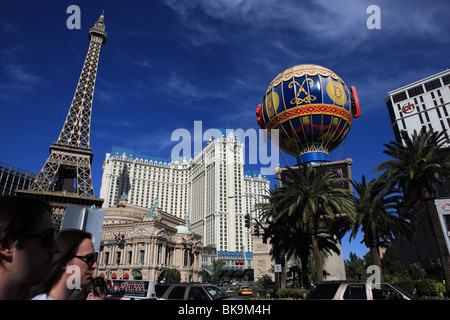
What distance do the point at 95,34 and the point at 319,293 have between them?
331ft

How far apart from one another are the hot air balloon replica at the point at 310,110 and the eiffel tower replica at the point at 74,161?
1928 inches

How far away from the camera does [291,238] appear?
29.2 m

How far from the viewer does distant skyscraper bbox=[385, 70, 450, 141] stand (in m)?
101

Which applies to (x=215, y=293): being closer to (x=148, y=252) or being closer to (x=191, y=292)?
(x=191, y=292)

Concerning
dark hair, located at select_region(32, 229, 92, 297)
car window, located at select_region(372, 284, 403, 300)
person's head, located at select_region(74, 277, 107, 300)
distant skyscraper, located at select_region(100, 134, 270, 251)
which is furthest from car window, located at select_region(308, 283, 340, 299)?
distant skyscraper, located at select_region(100, 134, 270, 251)

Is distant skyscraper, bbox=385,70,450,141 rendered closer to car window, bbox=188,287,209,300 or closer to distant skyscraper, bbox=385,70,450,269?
distant skyscraper, bbox=385,70,450,269

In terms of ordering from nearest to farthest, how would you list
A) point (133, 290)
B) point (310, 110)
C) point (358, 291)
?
point (358, 291) < point (133, 290) < point (310, 110)

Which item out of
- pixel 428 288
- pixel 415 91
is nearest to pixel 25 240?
pixel 428 288

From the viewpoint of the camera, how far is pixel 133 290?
15.1 meters

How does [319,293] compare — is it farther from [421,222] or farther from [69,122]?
[69,122]

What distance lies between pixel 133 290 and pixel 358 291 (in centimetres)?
1112

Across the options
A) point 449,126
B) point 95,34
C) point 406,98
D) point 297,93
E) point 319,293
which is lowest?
point 319,293

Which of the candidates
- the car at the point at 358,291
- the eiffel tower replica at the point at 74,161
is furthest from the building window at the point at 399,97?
the car at the point at 358,291
